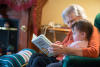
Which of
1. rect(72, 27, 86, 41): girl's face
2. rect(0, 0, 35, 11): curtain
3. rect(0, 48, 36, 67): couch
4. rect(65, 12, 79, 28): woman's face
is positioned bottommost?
rect(0, 48, 36, 67): couch

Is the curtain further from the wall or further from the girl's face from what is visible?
the girl's face

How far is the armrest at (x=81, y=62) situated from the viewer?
85 cm

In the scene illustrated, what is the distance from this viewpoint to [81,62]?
2.82ft

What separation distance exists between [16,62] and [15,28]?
737mm

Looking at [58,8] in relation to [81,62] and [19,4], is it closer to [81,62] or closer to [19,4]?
[19,4]

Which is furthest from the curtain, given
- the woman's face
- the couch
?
the woman's face

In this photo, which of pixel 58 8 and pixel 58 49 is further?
pixel 58 8

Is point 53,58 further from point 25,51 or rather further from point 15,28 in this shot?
point 15,28

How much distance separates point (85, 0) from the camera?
248 centimetres

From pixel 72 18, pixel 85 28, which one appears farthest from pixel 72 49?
pixel 72 18

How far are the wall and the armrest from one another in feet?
5.17

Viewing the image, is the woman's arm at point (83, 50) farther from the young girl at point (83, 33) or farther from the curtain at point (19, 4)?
the curtain at point (19, 4)

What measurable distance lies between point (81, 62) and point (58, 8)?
1.70m

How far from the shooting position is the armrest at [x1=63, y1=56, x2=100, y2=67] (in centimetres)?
85
